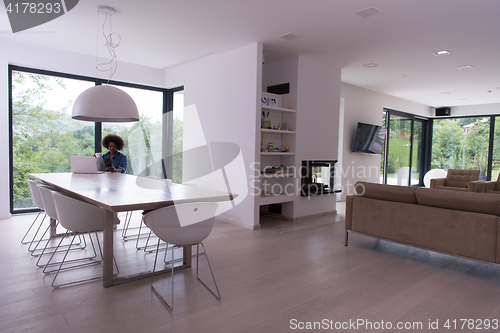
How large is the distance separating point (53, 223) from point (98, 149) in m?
2.17

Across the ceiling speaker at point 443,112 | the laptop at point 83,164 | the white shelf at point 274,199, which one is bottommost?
the white shelf at point 274,199

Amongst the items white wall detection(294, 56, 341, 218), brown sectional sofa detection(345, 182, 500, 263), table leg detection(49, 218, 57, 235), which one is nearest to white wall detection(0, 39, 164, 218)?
table leg detection(49, 218, 57, 235)

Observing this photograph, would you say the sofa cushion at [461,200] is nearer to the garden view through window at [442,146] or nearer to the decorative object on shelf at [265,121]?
the decorative object on shelf at [265,121]

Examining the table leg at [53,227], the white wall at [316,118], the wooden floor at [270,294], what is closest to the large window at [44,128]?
the table leg at [53,227]

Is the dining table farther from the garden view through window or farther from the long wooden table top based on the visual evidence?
the garden view through window

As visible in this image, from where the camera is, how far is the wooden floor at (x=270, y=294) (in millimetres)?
2096

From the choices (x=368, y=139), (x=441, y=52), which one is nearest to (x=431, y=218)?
(x=441, y=52)

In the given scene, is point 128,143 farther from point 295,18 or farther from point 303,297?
point 303,297

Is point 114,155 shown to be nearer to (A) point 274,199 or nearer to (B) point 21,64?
(B) point 21,64

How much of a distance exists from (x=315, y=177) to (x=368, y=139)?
8.69 ft

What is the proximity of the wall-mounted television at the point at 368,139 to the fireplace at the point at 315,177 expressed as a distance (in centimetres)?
187

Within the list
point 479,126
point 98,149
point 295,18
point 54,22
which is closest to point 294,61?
point 295,18

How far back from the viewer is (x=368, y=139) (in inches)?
299

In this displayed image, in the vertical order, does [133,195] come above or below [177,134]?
below
